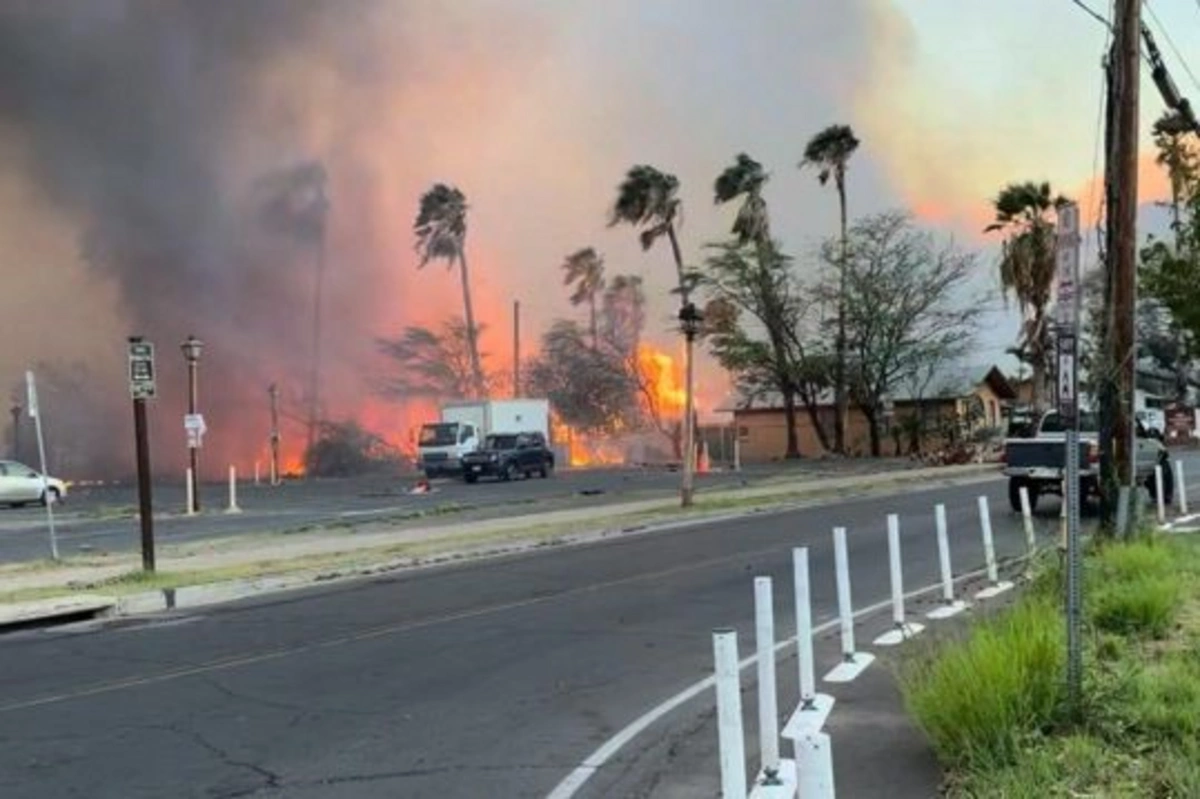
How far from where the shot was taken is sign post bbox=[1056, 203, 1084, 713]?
629 cm

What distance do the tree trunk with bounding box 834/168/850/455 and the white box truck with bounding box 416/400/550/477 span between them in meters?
12.8

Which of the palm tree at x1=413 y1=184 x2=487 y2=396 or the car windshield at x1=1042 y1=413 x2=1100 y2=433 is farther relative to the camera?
the palm tree at x1=413 y1=184 x2=487 y2=396

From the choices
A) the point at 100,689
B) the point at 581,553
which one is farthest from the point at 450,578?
the point at 100,689

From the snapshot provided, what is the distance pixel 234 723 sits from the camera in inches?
306

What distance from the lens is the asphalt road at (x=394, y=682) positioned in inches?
260

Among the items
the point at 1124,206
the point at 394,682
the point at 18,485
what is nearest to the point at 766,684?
the point at 394,682

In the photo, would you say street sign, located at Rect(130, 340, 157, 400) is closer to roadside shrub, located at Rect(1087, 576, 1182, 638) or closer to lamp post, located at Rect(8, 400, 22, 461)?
roadside shrub, located at Rect(1087, 576, 1182, 638)

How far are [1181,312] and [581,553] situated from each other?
471 inches

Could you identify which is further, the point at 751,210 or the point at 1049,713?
the point at 751,210

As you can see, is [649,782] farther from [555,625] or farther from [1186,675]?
[555,625]

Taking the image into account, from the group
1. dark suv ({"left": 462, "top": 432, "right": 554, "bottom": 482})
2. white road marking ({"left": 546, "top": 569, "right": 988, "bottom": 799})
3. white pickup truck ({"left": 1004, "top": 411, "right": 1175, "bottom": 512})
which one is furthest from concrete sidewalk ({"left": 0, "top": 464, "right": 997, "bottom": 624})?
dark suv ({"left": 462, "top": 432, "right": 554, "bottom": 482})

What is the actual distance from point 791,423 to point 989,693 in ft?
173

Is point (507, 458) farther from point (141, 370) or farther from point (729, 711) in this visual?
Result: point (729, 711)

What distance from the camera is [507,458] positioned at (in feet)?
148
